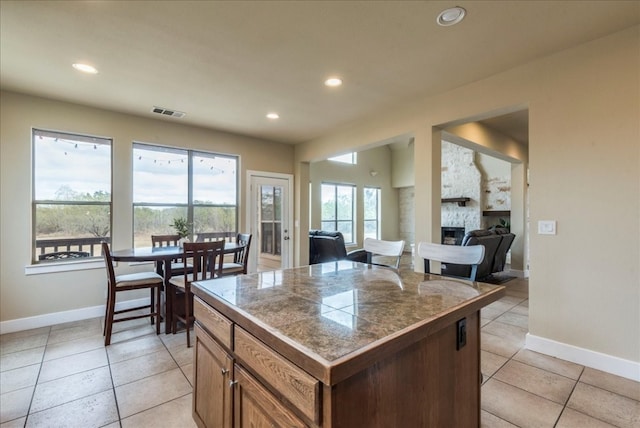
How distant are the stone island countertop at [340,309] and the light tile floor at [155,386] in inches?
40.6

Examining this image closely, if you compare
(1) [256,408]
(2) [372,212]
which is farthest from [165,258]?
Result: (2) [372,212]

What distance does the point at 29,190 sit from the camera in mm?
3414

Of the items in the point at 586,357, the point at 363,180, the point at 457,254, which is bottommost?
the point at 586,357

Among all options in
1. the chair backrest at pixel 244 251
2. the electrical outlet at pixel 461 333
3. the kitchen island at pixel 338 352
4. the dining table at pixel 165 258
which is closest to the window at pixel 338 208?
the chair backrest at pixel 244 251

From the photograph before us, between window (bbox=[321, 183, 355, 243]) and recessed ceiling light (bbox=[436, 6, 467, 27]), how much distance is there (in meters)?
6.18

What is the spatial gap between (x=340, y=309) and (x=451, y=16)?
7.17 ft

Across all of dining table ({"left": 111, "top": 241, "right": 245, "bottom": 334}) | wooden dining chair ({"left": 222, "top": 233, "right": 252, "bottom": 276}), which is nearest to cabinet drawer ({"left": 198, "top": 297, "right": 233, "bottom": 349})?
dining table ({"left": 111, "top": 241, "right": 245, "bottom": 334})

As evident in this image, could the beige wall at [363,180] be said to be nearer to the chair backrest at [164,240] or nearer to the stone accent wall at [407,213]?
the stone accent wall at [407,213]

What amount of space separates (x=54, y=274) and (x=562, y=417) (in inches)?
200

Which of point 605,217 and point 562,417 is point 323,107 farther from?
point 562,417

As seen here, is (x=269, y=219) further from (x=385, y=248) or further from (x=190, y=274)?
(x=385, y=248)

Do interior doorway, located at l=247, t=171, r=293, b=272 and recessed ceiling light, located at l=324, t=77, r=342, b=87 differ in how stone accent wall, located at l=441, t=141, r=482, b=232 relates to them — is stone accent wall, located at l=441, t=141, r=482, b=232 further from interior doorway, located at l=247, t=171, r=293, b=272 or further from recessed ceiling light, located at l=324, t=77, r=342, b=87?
recessed ceiling light, located at l=324, t=77, r=342, b=87

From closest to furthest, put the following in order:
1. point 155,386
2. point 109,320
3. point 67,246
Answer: point 155,386
point 109,320
point 67,246

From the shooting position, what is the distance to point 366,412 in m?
0.88
